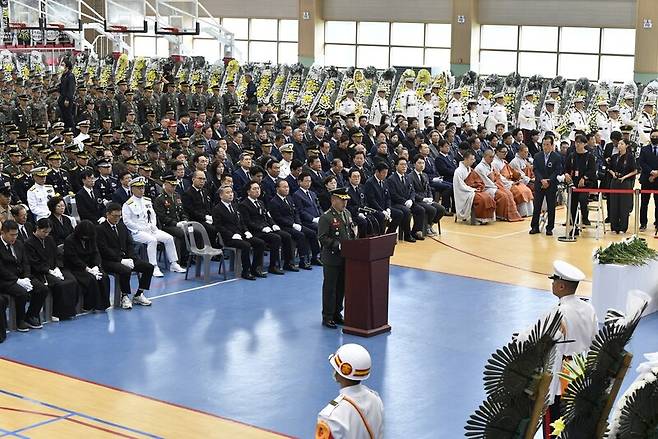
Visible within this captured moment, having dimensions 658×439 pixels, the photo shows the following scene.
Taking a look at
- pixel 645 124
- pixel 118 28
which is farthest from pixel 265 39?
pixel 645 124

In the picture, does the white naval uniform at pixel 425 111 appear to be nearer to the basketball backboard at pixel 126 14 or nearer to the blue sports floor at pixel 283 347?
the basketball backboard at pixel 126 14

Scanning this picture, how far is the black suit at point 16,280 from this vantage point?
12586 millimetres

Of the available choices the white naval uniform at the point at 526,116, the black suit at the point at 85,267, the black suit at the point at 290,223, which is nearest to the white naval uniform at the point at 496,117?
the white naval uniform at the point at 526,116

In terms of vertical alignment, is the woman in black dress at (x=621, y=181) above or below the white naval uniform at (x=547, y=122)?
below

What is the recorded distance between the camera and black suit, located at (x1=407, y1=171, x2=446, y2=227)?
752 inches

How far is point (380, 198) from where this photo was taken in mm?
18094

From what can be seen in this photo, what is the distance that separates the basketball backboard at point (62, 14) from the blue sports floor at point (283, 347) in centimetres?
2104

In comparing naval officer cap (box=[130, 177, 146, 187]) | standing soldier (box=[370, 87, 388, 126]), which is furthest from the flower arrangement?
standing soldier (box=[370, 87, 388, 126])

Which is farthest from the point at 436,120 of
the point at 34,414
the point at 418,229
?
the point at 34,414

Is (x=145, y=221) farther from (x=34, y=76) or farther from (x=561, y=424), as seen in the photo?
(x=34, y=76)

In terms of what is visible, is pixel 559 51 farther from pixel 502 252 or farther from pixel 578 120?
pixel 502 252

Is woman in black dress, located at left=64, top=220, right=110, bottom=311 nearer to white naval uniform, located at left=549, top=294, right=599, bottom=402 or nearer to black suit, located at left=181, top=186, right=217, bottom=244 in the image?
black suit, located at left=181, top=186, right=217, bottom=244

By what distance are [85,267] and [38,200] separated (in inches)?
99.9

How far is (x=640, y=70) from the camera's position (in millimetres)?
31125
